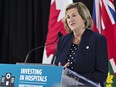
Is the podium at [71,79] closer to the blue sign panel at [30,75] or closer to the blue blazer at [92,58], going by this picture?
the blue sign panel at [30,75]

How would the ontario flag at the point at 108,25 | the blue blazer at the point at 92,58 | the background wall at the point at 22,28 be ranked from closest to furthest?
the blue blazer at the point at 92,58
the ontario flag at the point at 108,25
the background wall at the point at 22,28

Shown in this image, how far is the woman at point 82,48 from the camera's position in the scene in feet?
6.52

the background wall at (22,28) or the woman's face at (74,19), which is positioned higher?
the woman's face at (74,19)

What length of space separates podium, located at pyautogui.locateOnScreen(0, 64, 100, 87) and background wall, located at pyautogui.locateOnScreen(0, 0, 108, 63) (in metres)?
2.36

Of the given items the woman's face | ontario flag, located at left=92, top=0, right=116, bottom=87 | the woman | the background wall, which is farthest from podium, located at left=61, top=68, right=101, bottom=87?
the background wall

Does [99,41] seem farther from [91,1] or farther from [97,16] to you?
[91,1]

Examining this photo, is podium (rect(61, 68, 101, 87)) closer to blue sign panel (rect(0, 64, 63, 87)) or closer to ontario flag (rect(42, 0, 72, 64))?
blue sign panel (rect(0, 64, 63, 87))

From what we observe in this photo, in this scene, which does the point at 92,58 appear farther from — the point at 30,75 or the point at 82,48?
the point at 30,75

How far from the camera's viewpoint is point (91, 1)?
373cm

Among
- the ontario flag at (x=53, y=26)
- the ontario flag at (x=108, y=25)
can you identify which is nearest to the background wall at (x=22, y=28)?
the ontario flag at (x=53, y=26)

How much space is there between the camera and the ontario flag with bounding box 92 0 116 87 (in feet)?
10.6

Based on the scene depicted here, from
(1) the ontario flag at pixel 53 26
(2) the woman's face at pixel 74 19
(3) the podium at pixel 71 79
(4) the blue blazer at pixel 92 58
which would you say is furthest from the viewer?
(1) the ontario flag at pixel 53 26

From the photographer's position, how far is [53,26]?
11.5 feet

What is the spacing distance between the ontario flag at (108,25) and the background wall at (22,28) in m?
0.81
